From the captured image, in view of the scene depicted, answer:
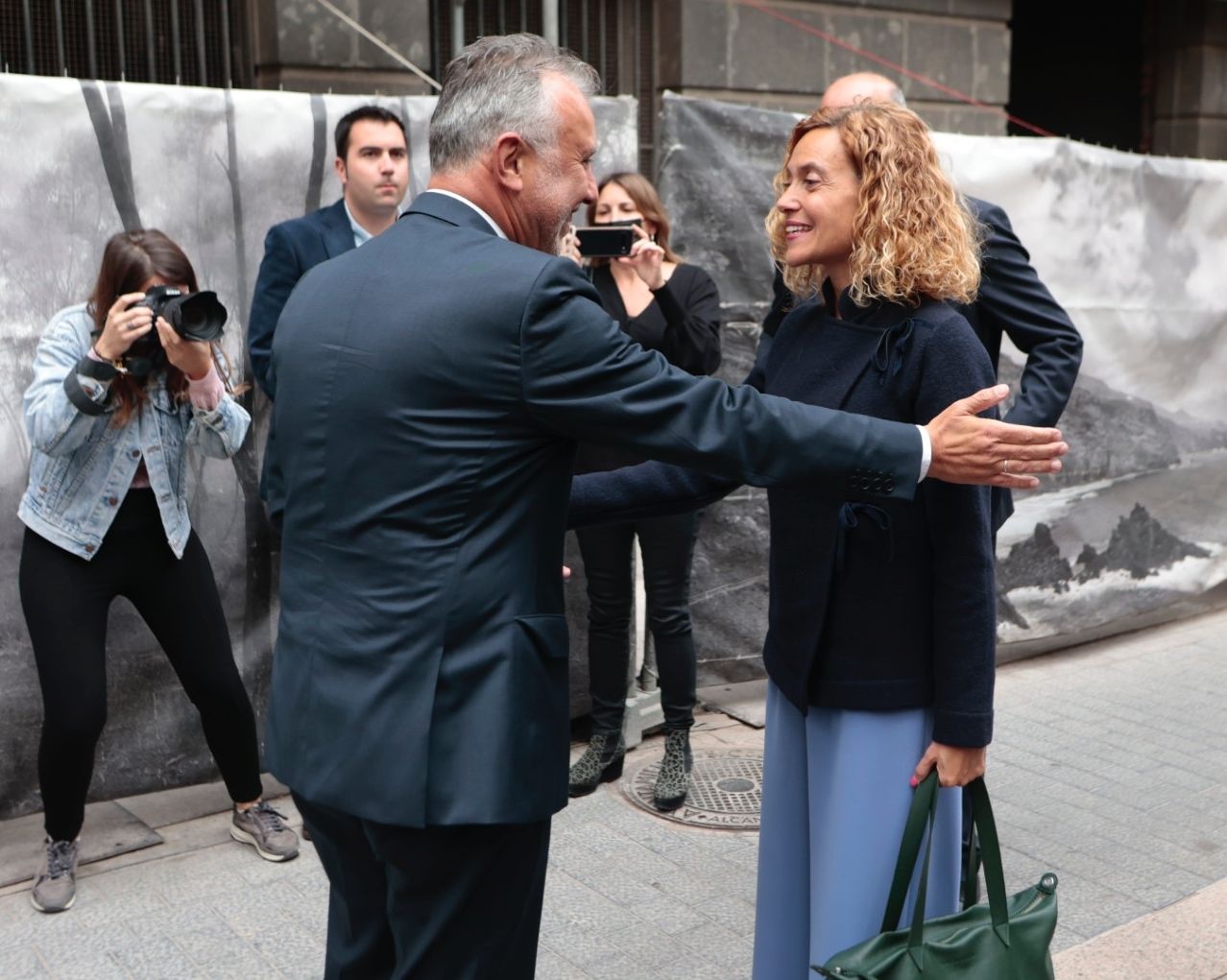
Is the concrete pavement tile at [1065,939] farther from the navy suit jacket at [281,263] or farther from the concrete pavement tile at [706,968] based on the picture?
the navy suit jacket at [281,263]

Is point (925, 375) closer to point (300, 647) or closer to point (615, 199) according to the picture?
point (300, 647)

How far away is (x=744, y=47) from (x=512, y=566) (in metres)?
7.58

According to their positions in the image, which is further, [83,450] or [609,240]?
[609,240]

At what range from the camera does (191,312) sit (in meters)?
3.76

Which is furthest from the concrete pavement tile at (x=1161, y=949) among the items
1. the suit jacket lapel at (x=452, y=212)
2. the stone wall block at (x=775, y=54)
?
the stone wall block at (x=775, y=54)

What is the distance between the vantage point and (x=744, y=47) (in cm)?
912

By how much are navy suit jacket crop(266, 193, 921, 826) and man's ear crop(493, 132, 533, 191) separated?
8cm

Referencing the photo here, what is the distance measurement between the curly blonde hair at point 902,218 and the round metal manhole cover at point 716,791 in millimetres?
2223

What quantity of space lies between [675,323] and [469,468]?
2.61 meters

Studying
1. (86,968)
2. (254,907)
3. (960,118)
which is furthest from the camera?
(960,118)

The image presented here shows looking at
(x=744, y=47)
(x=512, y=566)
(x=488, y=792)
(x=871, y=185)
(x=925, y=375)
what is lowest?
(x=488, y=792)

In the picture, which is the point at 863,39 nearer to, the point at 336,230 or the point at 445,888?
the point at 336,230

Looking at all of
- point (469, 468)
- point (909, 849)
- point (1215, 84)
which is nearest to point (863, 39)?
point (1215, 84)

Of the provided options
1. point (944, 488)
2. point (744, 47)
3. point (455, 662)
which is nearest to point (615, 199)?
point (944, 488)
